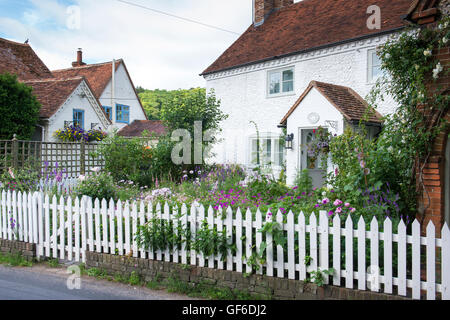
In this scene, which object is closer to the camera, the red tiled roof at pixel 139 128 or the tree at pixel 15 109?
the tree at pixel 15 109

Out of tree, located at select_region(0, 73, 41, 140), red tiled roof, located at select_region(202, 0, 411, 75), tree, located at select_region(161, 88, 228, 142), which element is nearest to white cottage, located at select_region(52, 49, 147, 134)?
tree, located at select_region(0, 73, 41, 140)

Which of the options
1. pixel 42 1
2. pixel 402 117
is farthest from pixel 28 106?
pixel 402 117

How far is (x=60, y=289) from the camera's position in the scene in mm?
4797

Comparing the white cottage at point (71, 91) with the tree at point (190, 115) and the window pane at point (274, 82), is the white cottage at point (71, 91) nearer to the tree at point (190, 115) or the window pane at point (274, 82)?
the tree at point (190, 115)

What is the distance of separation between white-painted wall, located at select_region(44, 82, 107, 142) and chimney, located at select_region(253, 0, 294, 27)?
10483 millimetres

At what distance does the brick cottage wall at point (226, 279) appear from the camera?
4.04 m

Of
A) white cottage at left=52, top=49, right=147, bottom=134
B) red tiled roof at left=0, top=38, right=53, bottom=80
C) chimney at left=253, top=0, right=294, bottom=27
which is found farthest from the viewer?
white cottage at left=52, top=49, right=147, bottom=134

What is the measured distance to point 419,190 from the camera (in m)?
5.17

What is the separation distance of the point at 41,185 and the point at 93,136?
41.6 ft

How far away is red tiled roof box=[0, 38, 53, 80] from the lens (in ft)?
68.5

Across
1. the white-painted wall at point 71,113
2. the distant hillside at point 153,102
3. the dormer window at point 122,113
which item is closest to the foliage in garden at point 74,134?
the white-painted wall at point 71,113

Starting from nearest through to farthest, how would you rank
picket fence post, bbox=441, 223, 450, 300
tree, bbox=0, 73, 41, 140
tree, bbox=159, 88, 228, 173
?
picket fence post, bbox=441, 223, 450, 300, tree, bbox=159, 88, 228, 173, tree, bbox=0, 73, 41, 140

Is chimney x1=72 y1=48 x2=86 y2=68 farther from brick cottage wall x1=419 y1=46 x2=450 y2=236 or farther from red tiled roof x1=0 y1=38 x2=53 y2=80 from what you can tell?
brick cottage wall x1=419 y1=46 x2=450 y2=236

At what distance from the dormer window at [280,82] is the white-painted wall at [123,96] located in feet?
53.9
